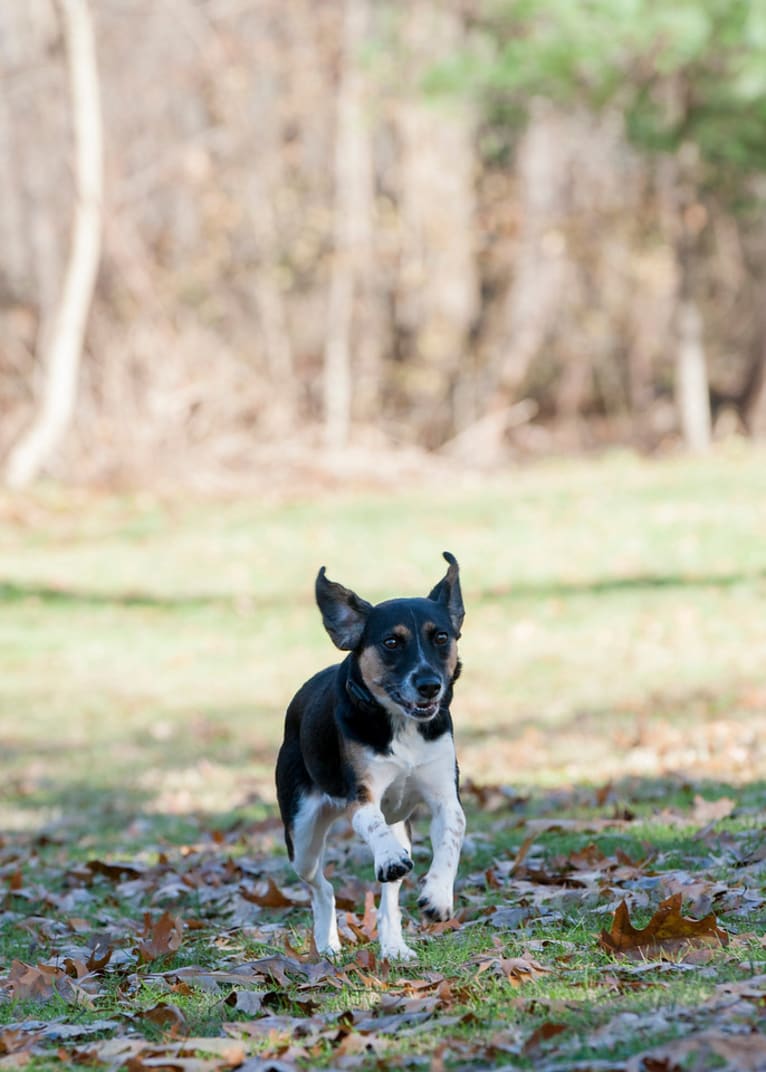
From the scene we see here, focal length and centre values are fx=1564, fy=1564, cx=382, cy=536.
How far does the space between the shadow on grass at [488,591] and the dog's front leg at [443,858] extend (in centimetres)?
1346

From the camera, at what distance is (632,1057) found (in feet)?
12.5

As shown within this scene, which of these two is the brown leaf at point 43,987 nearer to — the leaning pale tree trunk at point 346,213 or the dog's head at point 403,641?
the dog's head at point 403,641

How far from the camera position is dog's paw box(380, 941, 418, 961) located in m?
5.48

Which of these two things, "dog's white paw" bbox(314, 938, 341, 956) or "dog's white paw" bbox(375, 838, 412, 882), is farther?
"dog's white paw" bbox(314, 938, 341, 956)

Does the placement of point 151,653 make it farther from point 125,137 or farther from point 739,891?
point 125,137


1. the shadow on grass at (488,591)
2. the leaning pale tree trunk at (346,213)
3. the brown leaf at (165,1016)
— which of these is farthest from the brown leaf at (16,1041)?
the leaning pale tree trunk at (346,213)

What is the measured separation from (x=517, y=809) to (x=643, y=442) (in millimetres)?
26542

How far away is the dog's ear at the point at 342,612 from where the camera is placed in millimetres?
5777

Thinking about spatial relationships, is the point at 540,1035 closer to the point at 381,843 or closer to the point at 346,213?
the point at 381,843

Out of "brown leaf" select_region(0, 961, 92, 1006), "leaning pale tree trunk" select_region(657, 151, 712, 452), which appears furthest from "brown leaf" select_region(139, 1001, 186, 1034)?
"leaning pale tree trunk" select_region(657, 151, 712, 452)

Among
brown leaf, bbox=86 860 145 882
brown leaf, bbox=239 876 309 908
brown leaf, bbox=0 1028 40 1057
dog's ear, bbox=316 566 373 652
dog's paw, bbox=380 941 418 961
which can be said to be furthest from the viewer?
brown leaf, bbox=86 860 145 882

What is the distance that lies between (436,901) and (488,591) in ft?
48.1

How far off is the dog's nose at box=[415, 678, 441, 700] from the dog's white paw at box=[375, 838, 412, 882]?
1.70 feet

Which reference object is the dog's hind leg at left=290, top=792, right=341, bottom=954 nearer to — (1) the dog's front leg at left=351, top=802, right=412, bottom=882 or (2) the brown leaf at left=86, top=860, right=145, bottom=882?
(1) the dog's front leg at left=351, top=802, right=412, bottom=882
